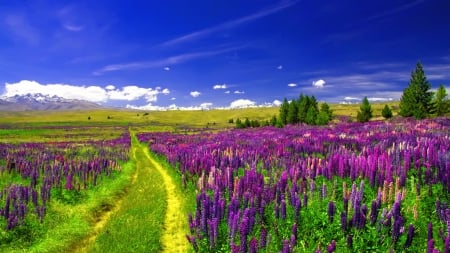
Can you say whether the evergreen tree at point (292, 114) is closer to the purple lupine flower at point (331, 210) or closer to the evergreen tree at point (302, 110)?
the evergreen tree at point (302, 110)

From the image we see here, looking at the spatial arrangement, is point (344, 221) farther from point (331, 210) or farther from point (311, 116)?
point (311, 116)

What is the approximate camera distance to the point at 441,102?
6875 centimetres

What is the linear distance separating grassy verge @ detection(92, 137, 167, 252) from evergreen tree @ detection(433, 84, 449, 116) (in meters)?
63.1

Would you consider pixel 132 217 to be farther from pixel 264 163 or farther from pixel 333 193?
pixel 333 193

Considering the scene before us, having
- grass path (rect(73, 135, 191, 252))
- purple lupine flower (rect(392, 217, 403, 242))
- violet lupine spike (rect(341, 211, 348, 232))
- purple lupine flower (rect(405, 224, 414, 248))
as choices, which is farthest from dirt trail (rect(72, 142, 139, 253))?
purple lupine flower (rect(405, 224, 414, 248))

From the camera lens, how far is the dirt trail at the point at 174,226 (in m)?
9.24

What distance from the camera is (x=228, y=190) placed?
10.4m

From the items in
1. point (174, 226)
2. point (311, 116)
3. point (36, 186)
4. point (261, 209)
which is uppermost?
point (311, 116)

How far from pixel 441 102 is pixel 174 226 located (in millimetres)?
70129

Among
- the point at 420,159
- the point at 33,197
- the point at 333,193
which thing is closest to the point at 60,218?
the point at 33,197

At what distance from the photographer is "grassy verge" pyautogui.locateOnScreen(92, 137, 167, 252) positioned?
9211 millimetres

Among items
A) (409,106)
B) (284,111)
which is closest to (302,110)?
(284,111)

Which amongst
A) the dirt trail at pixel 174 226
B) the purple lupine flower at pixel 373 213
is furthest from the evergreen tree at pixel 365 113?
Result: the purple lupine flower at pixel 373 213

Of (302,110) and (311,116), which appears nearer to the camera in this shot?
(311,116)
